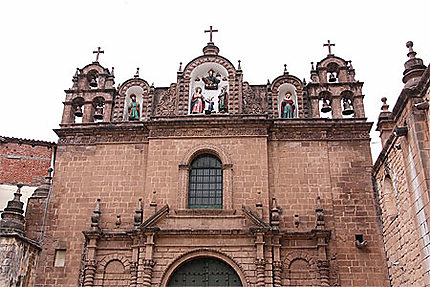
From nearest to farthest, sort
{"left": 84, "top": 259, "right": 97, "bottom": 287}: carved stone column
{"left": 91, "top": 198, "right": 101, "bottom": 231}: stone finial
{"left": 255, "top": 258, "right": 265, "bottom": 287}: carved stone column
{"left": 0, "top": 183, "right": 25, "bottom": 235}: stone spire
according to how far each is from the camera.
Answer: {"left": 255, "top": 258, "right": 265, "bottom": 287}: carved stone column → {"left": 84, "top": 259, "right": 97, "bottom": 287}: carved stone column → {"left": 0, "top": 183, "right": 25, "bottom": 235}: stone spire → {"left": 91, "top": 198, "right": 101, "bottom": 231}: stone finial

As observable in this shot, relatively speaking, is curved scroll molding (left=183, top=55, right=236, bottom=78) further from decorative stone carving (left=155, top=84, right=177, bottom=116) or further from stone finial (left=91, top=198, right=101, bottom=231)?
stone finial (left=91, top=198, right=101, bottom=231)

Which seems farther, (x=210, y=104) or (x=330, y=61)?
(x=330, y=61)

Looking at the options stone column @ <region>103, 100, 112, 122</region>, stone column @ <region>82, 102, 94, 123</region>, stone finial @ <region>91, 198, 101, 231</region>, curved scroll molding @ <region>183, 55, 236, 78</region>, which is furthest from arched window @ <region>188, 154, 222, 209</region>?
stone column @ <region>82, 102, 94, 123</region>

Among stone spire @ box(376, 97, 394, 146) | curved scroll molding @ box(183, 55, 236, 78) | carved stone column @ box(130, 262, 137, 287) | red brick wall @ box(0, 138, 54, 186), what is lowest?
carved stone column @ box(130, 262, 137, 287)

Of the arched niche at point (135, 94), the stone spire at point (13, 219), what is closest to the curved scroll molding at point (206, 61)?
the arched niche at point (135, 94)

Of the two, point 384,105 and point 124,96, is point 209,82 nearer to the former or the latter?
A: point 124,96

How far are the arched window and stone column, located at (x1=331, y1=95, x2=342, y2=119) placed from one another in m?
4.74

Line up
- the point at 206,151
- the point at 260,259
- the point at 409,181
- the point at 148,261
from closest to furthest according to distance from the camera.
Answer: the point at 409,181 → the point at 260,259 → the point at 148,261 → the point at 206,151

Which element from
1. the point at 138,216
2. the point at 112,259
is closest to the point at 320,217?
the point at 138,216

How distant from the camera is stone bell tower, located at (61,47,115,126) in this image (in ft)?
60.1

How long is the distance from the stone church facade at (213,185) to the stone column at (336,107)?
4 centimetres

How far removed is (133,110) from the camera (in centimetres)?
1847

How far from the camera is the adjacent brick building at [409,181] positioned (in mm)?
10680

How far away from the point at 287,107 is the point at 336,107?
6.08 feet
